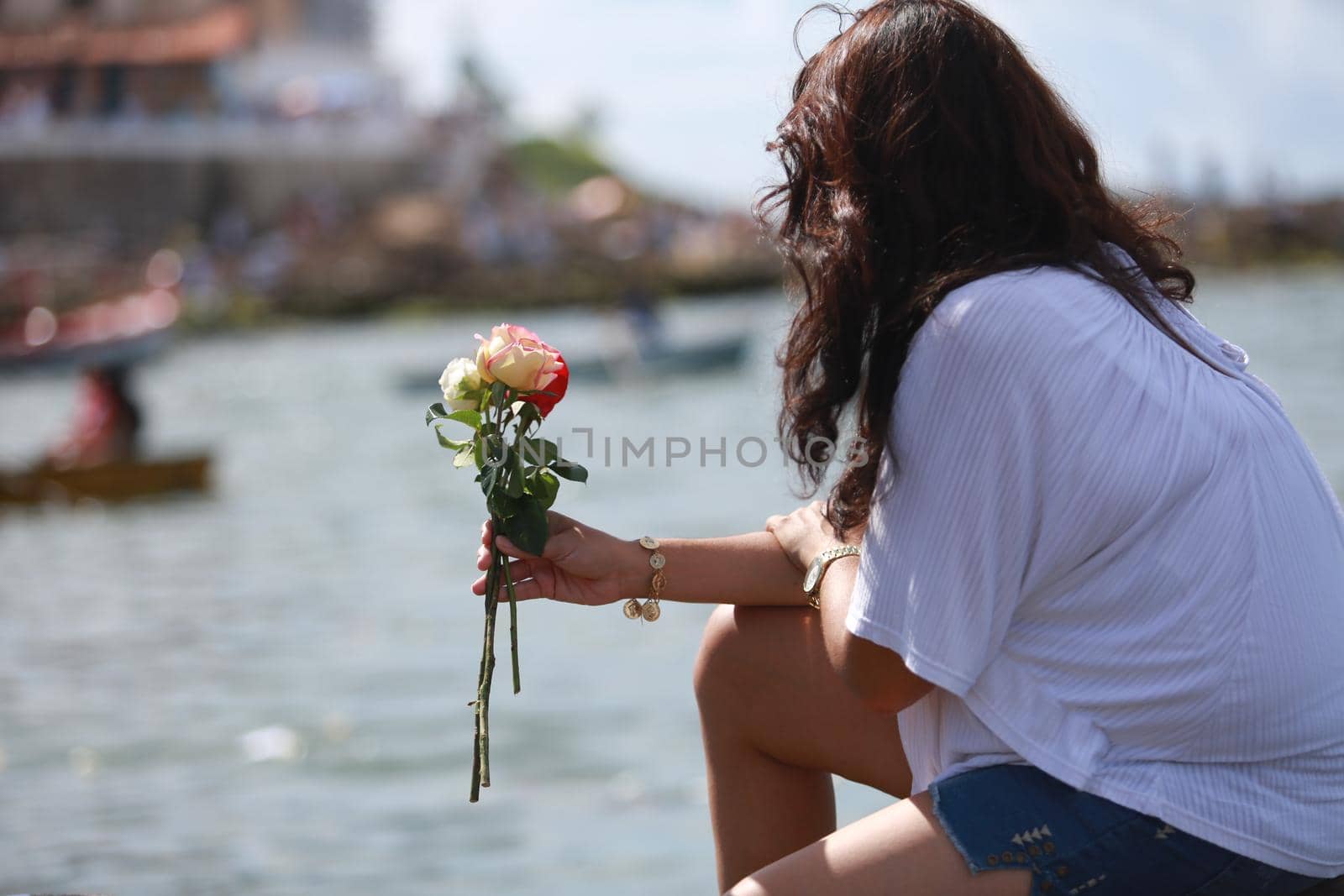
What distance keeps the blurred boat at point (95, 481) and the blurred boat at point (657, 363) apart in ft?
28.7

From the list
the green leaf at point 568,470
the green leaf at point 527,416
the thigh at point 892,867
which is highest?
the green leaf at point 527,416

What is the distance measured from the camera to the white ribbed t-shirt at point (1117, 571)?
159cm

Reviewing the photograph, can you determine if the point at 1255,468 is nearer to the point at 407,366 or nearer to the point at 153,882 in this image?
the point at 153,882

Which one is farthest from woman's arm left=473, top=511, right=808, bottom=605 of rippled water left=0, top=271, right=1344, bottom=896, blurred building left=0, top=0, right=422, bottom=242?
blurred building left=0, top=0, right=422, bottom=242

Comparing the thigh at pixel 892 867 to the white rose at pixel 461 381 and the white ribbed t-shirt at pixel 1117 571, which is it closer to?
the white ribbed t-shirt at pixel 1117 571

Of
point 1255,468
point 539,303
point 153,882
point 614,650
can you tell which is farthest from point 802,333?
point 539,303

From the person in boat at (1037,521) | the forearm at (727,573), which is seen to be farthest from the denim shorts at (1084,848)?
the forearm at (727,573)

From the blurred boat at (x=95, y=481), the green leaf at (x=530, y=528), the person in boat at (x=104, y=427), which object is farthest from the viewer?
the person in boat at (x=104, y=427)

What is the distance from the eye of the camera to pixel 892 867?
1640 mm

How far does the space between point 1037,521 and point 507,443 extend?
29.0 inches

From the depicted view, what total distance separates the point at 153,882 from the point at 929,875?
10.0 ft

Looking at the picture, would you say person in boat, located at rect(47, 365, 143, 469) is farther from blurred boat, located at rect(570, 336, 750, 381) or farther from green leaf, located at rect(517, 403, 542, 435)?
green leaf, located at rect(517, 403, 542, 435)

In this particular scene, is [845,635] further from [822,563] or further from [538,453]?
[538,453]

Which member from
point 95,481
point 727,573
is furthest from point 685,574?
point 95,481
